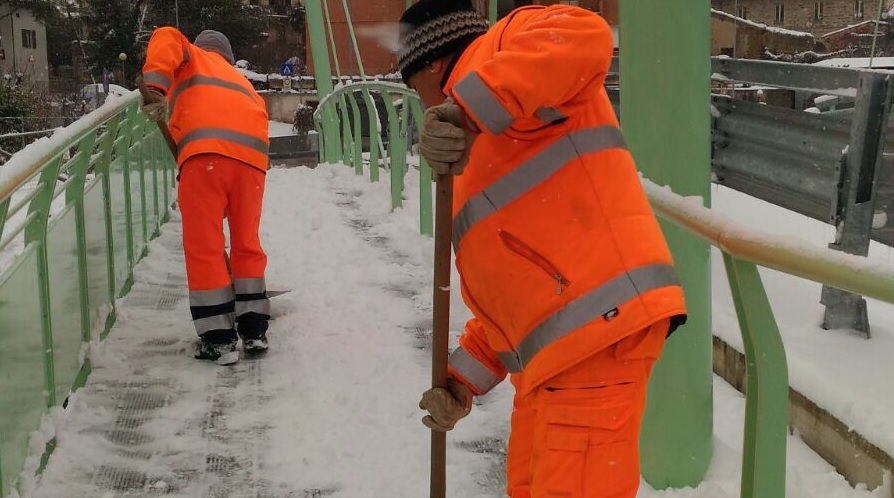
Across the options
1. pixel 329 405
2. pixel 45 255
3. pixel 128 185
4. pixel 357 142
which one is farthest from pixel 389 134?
pixel 45 255

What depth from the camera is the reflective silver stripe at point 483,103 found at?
78.7 inches

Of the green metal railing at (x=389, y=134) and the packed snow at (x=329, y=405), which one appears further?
the green metal railing at (x=389, y=134)

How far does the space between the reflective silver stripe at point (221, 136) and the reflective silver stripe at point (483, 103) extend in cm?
301

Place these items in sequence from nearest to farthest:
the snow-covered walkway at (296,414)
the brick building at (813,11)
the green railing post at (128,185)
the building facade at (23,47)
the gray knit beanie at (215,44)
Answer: the snow-covered walkway at (296,414), the gray knit beanie at (215,44), the brick building at (813,11), the green railing post at (128,185), the building facade at (23,47)

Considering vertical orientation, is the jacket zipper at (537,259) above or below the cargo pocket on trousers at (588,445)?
above

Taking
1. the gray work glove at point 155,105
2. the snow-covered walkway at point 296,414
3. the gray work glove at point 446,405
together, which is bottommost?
the snow-covered walkway at point 296,414

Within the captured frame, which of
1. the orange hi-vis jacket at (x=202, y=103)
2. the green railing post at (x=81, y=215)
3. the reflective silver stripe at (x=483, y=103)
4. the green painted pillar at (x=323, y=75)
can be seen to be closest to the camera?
the reflective silver stripe at (x=483, y=103)

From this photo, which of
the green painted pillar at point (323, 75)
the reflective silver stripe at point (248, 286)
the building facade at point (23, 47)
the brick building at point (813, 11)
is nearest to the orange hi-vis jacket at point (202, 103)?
the reflective silver stripe at point (248, 286)

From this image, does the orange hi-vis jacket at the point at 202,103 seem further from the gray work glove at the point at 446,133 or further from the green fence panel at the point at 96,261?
the gray work glove at the point at 446,133

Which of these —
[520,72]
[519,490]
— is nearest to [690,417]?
[519,490]

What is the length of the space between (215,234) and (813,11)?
3592 millimetres

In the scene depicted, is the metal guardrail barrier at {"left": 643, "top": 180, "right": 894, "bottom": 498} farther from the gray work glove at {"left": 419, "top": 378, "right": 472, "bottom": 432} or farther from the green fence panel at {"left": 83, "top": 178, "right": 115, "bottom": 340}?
the green fence panel at {"left": 83, "top": 178, "right": 115, "bottom": 340}

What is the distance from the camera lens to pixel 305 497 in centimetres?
340

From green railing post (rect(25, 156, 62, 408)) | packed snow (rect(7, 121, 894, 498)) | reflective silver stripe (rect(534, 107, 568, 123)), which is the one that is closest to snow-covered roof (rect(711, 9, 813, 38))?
packed snow (rect(7, 121, 894, 498))
